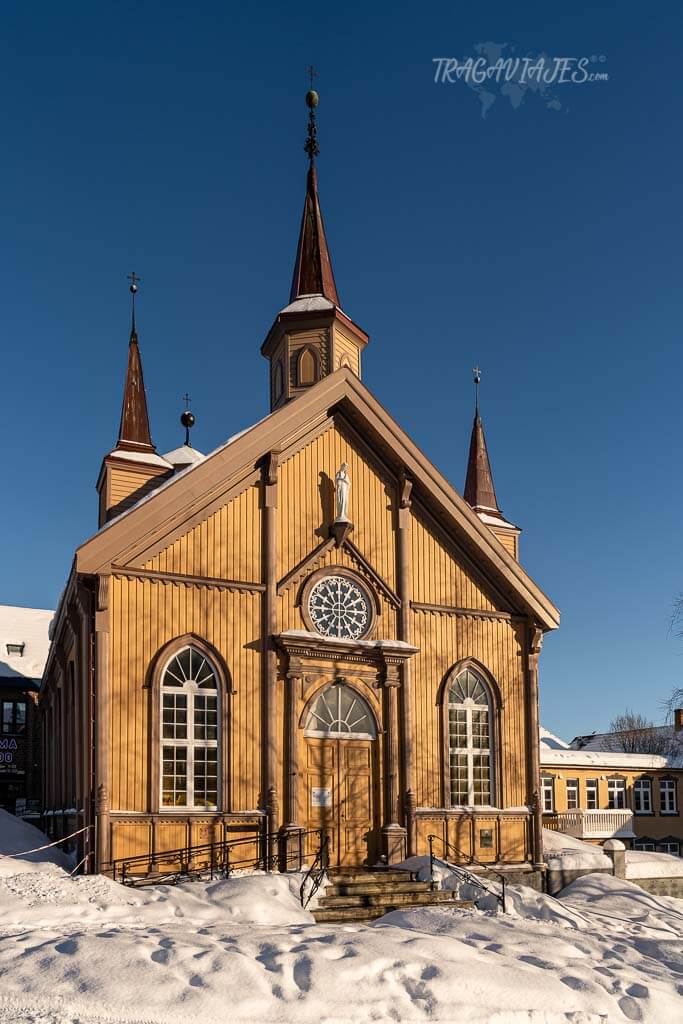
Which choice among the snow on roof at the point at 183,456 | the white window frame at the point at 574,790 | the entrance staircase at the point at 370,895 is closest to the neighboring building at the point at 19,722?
the snow on roof at the point at 183,456

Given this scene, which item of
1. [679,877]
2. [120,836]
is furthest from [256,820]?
[679,877]

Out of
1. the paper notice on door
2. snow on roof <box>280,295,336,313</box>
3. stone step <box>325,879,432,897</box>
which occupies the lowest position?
stone step <box>325,879,432,897</box>

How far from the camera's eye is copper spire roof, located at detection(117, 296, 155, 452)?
24.3 meters

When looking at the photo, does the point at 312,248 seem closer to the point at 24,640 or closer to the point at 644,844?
the point at 24,640

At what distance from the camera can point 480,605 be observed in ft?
69.1

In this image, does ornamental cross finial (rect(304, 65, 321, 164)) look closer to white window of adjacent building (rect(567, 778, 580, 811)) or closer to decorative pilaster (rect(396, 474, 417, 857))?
decorative pilaster (rect(396, 474, 417, 857))

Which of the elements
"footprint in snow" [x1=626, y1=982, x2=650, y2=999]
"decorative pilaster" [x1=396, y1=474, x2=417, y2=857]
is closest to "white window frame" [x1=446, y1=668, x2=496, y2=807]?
"decorative pilaster" [x1=396, y1=474, x2=417, y2=857]

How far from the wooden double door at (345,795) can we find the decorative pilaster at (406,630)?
0.57 meters

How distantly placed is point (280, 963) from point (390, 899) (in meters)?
6.15

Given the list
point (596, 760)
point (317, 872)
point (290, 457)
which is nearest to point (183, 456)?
point (290, 457)

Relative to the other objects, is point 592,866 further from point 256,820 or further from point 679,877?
point 256,820

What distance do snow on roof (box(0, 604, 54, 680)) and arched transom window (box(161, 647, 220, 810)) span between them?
78.1 ft

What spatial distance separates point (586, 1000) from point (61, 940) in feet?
17.4

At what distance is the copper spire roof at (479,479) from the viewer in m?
28.7
